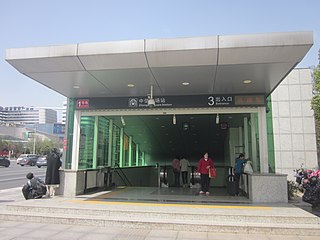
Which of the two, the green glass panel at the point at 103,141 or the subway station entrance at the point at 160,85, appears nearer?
the subway station entrance at the point at 160,85

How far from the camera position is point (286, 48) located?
650 centimetres

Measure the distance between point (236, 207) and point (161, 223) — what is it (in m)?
2.41

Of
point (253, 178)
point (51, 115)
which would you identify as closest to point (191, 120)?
point (253, 178)

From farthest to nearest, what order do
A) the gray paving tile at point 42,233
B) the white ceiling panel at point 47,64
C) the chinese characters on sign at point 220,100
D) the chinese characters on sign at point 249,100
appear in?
the chinese characters on sign at point 220,100 → the chinese characters on sign at point 249,100 → the white ceiling panel at point 47,64 → the gray paving tile at point 42,233

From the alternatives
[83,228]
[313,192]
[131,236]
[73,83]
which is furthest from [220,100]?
[83,228]

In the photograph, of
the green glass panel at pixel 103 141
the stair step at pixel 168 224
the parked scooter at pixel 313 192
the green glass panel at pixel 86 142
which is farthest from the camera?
the green glass panel at pixel 103 141

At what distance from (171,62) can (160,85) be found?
78.3 inches

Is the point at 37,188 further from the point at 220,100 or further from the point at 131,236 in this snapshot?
the point at 220,100

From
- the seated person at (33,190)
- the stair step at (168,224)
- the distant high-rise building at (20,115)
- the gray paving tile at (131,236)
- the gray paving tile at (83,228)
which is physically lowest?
the gray paving tile at (131,236)

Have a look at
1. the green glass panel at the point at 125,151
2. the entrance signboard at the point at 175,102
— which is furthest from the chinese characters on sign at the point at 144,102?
the green glass panel at the point at 125,151

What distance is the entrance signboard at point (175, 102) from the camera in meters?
9.88

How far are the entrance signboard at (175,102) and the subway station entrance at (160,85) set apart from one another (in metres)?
0.03

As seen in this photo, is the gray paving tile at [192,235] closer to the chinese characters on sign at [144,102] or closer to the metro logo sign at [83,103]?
the chinese characters on sign at [144,102]

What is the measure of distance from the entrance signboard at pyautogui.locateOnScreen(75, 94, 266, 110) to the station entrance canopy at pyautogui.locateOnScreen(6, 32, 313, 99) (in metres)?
0.60
